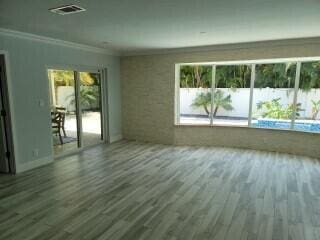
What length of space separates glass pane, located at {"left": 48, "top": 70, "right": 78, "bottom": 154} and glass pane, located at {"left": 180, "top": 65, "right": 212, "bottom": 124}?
2901mm

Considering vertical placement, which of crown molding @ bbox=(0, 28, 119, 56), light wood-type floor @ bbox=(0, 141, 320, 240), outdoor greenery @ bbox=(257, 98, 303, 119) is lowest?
light wood-type floor @ bbox=(0, 141, 320, 240)

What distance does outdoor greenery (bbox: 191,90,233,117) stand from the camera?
6160 mm

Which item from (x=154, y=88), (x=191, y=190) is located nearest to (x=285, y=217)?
(x=191, y=190)

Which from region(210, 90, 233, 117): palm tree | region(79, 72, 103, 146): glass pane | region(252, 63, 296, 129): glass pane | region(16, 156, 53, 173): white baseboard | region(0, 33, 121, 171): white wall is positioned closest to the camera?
region(0, 33, 121, 171): white wall

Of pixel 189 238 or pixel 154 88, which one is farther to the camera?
pixel 154 88

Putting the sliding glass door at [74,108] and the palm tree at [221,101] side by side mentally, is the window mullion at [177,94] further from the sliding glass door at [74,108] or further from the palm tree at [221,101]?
the sliding glass door at [74,108]

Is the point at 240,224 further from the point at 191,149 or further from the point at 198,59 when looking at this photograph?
the point at 198,59

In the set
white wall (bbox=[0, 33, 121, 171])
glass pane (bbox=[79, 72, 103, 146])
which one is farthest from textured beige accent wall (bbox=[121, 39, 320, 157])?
white wall (bbox=[0, 33, 121, 171])

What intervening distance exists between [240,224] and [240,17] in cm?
271

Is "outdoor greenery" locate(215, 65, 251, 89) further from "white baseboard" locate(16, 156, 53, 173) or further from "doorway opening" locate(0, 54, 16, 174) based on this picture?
"doorway opening" locate(0, 54, 16, 174)

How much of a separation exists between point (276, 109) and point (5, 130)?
19.8 ft

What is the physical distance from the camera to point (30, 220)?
272 cm

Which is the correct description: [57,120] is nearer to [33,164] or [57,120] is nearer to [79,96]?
[79,96]

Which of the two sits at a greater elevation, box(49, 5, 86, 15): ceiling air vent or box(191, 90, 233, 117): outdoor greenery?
box(49, 5, 86, 15): ceiling air vent
